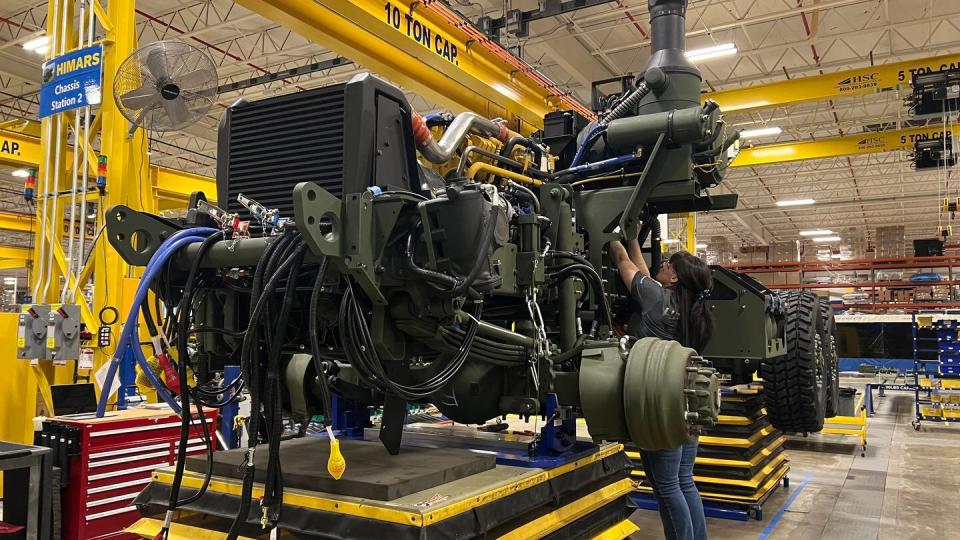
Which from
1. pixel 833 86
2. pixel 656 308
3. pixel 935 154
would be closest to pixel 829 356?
pixel 656 308

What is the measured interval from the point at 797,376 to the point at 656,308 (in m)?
1.86

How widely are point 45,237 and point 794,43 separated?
1129cm

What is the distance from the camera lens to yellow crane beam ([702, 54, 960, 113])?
33.1 feet

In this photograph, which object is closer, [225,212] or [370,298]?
[370,298]

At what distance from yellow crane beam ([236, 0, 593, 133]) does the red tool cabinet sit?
121 inches

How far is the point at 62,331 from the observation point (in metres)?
4.61

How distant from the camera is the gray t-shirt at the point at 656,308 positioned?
331 centimetres

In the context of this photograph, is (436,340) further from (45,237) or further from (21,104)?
(21,104)

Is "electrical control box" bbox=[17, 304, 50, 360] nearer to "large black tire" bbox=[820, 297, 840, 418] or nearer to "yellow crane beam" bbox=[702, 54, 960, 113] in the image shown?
"large black tire" bbox=[820, 297, 840, 418]

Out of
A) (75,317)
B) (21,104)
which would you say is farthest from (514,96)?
(21,104)

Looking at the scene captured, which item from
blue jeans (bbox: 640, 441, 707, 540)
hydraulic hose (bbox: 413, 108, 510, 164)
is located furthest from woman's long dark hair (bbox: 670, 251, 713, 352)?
hydraulic hose (bbox: 413, 108, 510, 164)

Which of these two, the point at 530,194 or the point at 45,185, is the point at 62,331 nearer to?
the point at 45,185

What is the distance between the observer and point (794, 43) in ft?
38.1

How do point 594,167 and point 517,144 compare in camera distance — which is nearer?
point 517,144
